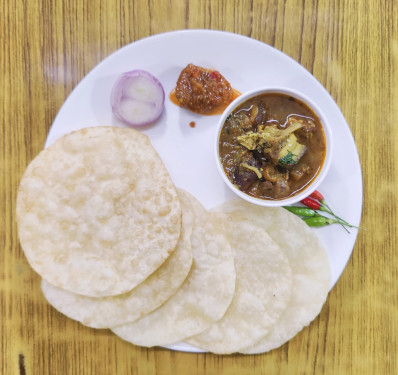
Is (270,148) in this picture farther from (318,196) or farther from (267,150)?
(318,196)

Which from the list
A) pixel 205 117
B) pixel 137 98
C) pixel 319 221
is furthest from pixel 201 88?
pixel 319 221

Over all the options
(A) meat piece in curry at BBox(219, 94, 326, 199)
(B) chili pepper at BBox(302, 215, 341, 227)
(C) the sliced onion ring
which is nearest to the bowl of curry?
(A) meat piece in curry at BBox(219, 94, 326, 199)

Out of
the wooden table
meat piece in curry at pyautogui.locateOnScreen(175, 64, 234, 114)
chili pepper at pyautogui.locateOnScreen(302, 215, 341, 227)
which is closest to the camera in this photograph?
meat piece in curry at pyautogui.locateOnScreen(175, 64, 234, 114)

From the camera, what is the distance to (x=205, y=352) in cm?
260

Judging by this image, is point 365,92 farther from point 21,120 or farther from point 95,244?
point 21,120

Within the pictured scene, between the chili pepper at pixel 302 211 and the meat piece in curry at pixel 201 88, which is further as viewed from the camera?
the chili pepper at pixel 302 211

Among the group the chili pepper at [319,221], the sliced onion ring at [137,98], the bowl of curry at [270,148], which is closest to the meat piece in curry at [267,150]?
the bowl of curry at [270,148]

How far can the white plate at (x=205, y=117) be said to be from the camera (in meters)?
2.49

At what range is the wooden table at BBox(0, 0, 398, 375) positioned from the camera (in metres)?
2.65

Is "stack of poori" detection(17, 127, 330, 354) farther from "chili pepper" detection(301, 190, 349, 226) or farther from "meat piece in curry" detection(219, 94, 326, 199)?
"meat piece in curry" detection(219, 94, 326, 199)

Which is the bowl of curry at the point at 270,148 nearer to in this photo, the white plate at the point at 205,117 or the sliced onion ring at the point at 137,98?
the white plate at the point at 205,117

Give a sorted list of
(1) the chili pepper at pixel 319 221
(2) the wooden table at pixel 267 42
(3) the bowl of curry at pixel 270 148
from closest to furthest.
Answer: (3) the bowl of curry at pixel 270 148, (1) the chili pepper at pixel 319 221, (2) the wooden table at pixel 267 42

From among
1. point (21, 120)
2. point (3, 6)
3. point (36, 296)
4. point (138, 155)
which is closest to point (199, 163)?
point (138, 155)

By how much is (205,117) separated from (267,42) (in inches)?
28.4
